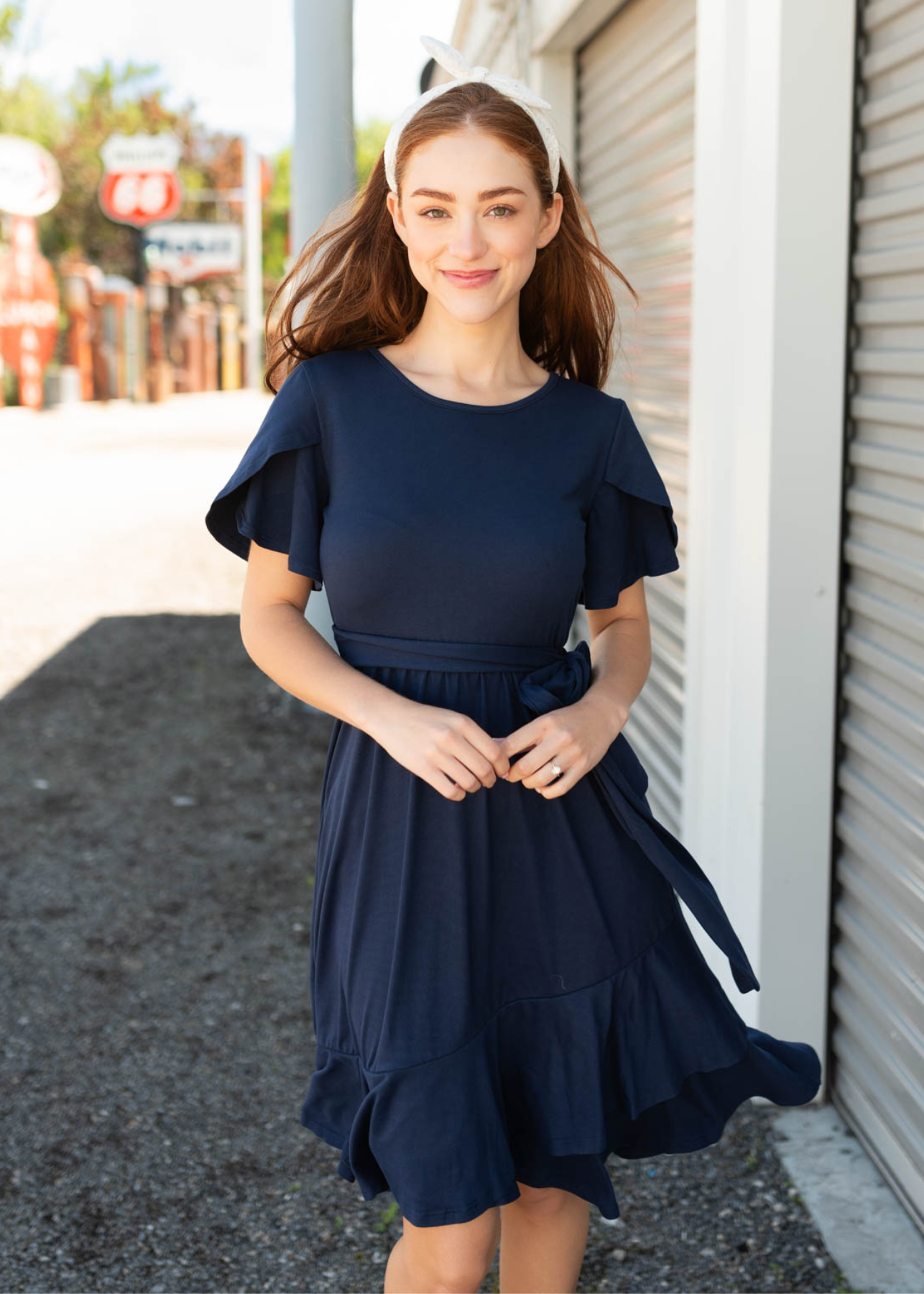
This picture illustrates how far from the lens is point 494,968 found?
1.88 meters

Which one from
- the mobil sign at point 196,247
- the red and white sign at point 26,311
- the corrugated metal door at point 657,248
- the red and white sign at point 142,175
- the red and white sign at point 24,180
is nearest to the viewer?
the corrugated metal door at point 657,248

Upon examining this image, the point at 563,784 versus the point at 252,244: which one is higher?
the point at 252,244

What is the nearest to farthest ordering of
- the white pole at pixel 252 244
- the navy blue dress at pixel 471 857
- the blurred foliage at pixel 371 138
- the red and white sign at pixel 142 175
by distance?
the navy blue dress at pixel 471 857
the red and white sign at pixel 142 175
the white pole at pixel 252 244
the blurred foliage at pixel 371 138

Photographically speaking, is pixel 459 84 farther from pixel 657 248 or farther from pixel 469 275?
pixel 657 248

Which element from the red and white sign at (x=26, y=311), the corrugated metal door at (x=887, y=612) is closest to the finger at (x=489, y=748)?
the corrugated metal door at (x=887, y=612)

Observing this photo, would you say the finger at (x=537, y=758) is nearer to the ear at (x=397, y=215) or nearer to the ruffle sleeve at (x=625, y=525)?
the ruffle sleeve at (x=625, y=525)

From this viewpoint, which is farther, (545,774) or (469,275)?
(469,275)

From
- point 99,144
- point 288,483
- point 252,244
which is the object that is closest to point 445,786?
point 288,483

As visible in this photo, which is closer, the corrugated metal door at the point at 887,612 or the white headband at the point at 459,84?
the white headband at the point at 459,84

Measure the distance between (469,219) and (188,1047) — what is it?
249cm

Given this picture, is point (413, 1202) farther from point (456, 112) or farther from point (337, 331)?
point (456, 112)

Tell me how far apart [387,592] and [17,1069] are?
225 cm

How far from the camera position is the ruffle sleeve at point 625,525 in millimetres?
2008

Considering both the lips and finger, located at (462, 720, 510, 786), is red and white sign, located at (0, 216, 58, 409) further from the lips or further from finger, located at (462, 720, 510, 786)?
finger, located at (462, 720, 510, 786)
